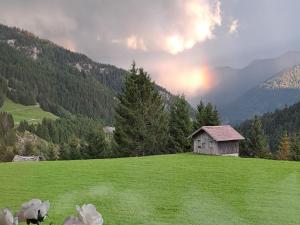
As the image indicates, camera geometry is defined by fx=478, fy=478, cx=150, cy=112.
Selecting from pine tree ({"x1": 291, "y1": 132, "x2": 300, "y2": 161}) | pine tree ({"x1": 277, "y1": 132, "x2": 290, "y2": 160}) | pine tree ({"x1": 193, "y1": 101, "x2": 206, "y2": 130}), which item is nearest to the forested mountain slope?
pine tree ({"x1": 277, "y1": 132, "x2": 290, "y2": 160})

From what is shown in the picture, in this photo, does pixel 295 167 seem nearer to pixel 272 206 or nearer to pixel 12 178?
pixel 272 206

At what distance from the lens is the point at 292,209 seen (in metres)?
19.9

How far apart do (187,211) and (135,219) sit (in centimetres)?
230

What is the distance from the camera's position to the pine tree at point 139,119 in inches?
1941

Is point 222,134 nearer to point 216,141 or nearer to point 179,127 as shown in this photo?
point 216,141

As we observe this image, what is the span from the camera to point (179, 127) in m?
50.6

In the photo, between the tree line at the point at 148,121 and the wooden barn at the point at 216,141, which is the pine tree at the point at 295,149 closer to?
the tree line at the point at 148,121

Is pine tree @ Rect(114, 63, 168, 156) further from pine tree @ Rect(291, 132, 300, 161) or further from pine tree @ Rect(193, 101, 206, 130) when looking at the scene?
pine tree @ Rect(291, 132, 300, 161)

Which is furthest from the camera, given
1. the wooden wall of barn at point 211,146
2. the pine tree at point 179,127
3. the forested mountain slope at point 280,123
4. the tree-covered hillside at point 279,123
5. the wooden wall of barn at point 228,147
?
the forested mountain slope at point 280,123

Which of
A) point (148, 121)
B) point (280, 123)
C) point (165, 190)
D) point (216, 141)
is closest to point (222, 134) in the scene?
point (216, 141)

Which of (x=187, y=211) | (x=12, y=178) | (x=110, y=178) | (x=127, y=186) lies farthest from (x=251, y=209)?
(x=12, y=178)

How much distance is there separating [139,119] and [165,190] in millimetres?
26801

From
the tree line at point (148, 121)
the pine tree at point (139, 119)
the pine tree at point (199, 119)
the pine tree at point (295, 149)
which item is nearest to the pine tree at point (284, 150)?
the pine tree at point (295, 149)

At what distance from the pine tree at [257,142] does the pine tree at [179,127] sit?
10.4 meters
